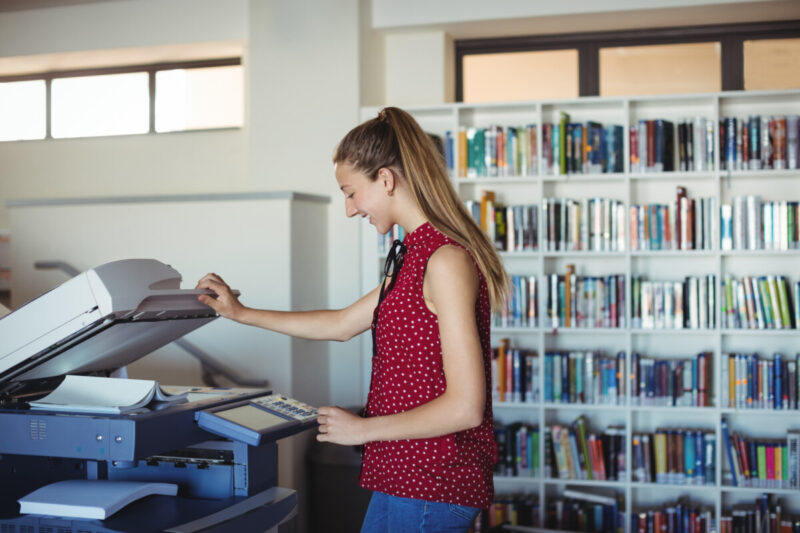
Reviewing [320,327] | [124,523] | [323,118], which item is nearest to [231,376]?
[323,118]

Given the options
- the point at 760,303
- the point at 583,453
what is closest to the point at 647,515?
the point at 583,453

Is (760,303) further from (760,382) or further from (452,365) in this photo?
(452,365)

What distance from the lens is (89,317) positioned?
1.82 metres

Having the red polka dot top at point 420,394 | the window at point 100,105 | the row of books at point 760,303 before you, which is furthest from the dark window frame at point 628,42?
the red polka dot top at point 420,394

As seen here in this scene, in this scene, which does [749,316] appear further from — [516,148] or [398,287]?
[398,287]

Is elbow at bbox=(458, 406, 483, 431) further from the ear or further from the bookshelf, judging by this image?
the bookshelf

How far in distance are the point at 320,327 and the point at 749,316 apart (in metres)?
2.62

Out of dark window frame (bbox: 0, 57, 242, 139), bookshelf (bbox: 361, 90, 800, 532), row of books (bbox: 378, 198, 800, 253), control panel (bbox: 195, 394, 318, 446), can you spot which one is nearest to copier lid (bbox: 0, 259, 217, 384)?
control panel (bbox: 195, 394, 318, 446)

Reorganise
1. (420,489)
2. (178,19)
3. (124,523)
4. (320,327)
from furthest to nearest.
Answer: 1. (178,19)
2. (320,327)
3. (124,523)
4. (420,489)

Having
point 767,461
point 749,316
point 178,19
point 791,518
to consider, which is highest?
point 178,19

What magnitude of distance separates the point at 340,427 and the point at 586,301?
274 cm

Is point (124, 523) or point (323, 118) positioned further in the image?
point (323, 118)

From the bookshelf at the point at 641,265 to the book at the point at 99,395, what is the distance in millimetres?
2568

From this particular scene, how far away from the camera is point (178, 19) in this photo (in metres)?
5.02
